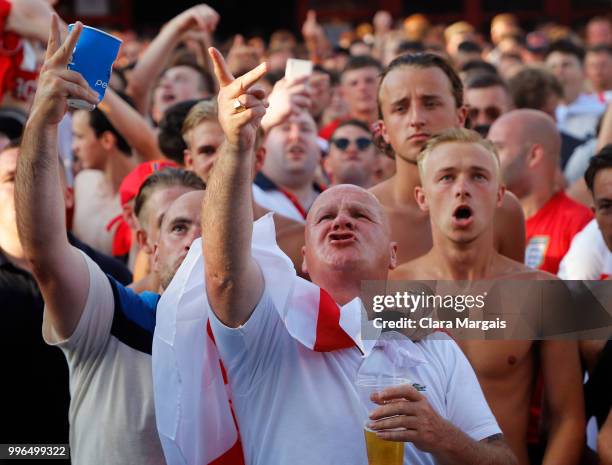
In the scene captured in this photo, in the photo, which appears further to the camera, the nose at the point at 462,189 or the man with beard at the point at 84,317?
the nose at the point at 462,189

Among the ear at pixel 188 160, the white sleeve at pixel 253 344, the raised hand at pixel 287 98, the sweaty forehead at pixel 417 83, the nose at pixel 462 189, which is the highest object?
the sweaty forehead at pixel 417 83

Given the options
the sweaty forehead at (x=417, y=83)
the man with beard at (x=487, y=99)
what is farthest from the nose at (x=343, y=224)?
the man with beard at (x=487, y=99)

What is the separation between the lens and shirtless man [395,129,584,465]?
3.63 metres

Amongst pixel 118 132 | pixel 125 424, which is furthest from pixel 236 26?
pixel 125 424

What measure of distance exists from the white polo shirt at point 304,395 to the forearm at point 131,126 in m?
2.71

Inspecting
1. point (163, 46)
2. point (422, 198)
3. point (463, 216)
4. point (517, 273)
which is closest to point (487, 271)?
point (517, 273)

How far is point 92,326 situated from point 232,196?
68 centimetres

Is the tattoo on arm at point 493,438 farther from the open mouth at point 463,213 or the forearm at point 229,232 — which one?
the open mouth at point 463,213

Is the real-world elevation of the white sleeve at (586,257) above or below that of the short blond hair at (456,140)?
below

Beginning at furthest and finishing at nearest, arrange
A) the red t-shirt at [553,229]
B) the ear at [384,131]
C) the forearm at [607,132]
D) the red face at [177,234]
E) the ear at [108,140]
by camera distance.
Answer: the ear at [108,140] < the forearm at [607,132] < the red t-shirt at [553,229] < the ear at [384,131] < the red face at [177,234]

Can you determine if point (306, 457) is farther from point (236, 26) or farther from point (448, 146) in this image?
point (236, 26)

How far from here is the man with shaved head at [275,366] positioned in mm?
2797

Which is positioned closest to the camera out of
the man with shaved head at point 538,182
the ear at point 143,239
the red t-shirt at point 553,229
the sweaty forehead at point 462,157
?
the sweaty forehead at point 462,157

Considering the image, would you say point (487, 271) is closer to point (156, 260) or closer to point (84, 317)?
point (156, 260)
